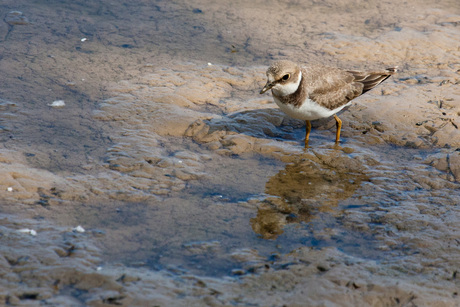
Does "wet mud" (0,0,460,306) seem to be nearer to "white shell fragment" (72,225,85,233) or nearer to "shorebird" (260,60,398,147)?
"white shell fragment" (72,225,85,233)

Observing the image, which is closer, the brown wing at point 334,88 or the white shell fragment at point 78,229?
the white shell fragment at point 78,229

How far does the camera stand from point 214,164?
19.7 feet

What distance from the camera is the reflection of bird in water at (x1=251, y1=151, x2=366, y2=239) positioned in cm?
507

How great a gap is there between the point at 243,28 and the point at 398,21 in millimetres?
3298

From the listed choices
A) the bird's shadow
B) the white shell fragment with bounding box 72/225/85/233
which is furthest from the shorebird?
the white shell fragment with bounding box 72/225/85/233

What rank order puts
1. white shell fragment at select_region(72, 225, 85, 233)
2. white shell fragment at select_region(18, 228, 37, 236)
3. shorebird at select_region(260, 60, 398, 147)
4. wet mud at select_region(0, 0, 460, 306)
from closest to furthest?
wet mud at select_region(0, 0, 460, 306) < white shell fragment at select_region(18, 228, 37, 236) < white shell fragment at select_region(72, 225, 85, 233) < shorebird at select_region(260, 60, 398, 147)

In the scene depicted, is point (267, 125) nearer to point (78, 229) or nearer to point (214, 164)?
point (214, 164)

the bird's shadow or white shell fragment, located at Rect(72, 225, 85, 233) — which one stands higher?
the bird's shadow

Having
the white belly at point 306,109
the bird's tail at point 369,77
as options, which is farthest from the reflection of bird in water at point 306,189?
the bird's tail at point 369,77

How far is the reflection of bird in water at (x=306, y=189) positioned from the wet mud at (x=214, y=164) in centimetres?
3

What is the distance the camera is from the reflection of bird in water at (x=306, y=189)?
507 cm

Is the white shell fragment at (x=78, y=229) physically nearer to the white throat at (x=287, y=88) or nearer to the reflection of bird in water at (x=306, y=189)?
the reflection of bird in water at (x=306, y=189)

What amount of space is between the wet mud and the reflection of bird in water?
0.08ft

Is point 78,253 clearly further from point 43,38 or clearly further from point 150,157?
point 43,38
